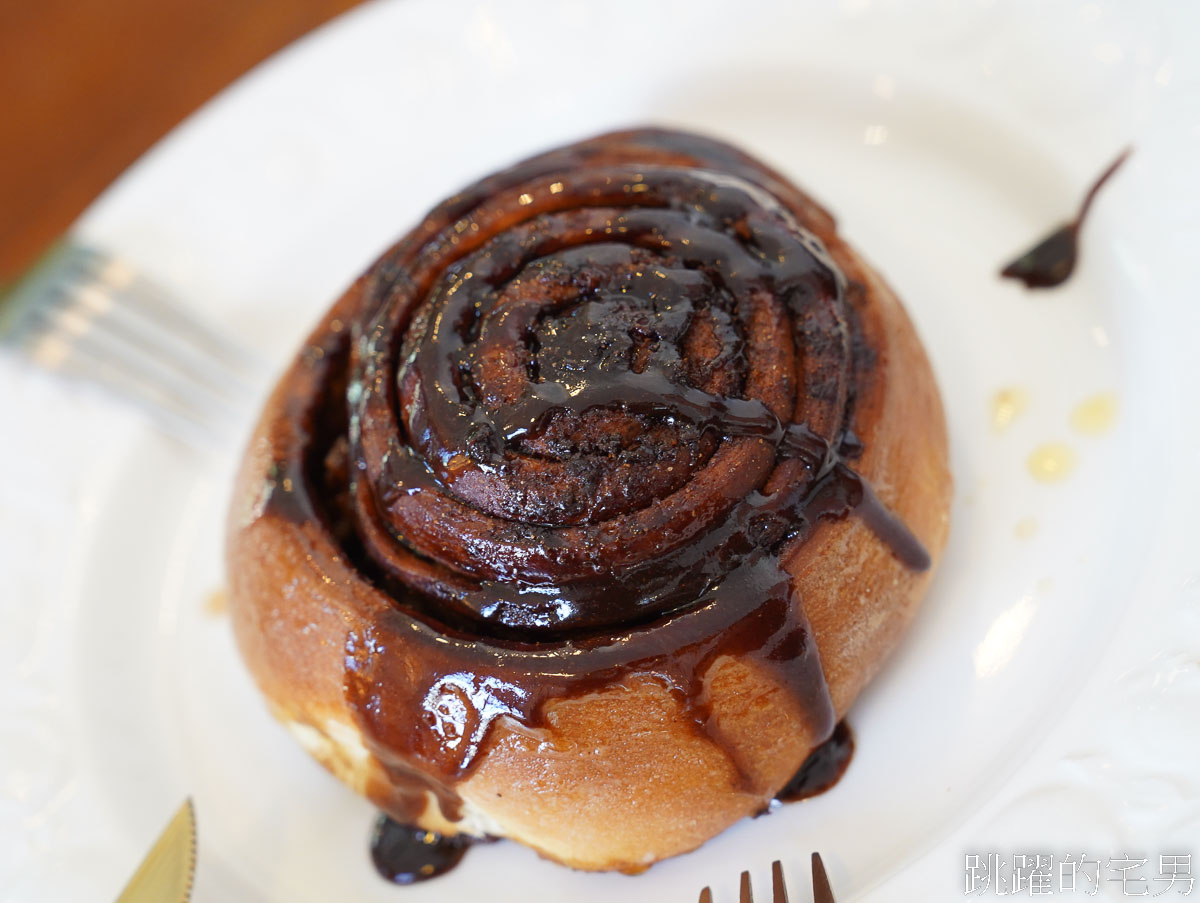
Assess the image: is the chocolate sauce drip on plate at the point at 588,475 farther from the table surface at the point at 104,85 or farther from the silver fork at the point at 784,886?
the table surface at the point at 104,85

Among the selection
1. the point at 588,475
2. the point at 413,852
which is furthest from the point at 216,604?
the point at 588,475

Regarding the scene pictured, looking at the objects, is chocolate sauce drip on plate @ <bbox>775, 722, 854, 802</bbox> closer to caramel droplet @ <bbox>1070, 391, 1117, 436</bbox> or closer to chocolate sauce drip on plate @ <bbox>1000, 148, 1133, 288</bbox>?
caramel droplet @ <bbox>1070, 391, 1117, 436</bbox>

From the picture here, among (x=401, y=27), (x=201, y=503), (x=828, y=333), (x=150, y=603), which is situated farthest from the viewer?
(x=401, y=27)

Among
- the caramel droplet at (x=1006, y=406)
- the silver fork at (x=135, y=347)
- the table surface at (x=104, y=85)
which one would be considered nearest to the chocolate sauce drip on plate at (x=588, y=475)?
the caramel droplet at (x=1006, y=406)

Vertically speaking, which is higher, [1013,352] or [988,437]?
[1013,352]

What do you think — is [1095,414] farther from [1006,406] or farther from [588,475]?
[588,475]

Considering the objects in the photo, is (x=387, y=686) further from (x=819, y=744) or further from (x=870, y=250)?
(x=870, y=250)

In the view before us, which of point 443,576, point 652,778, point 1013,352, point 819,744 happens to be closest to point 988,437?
point 1013,352
